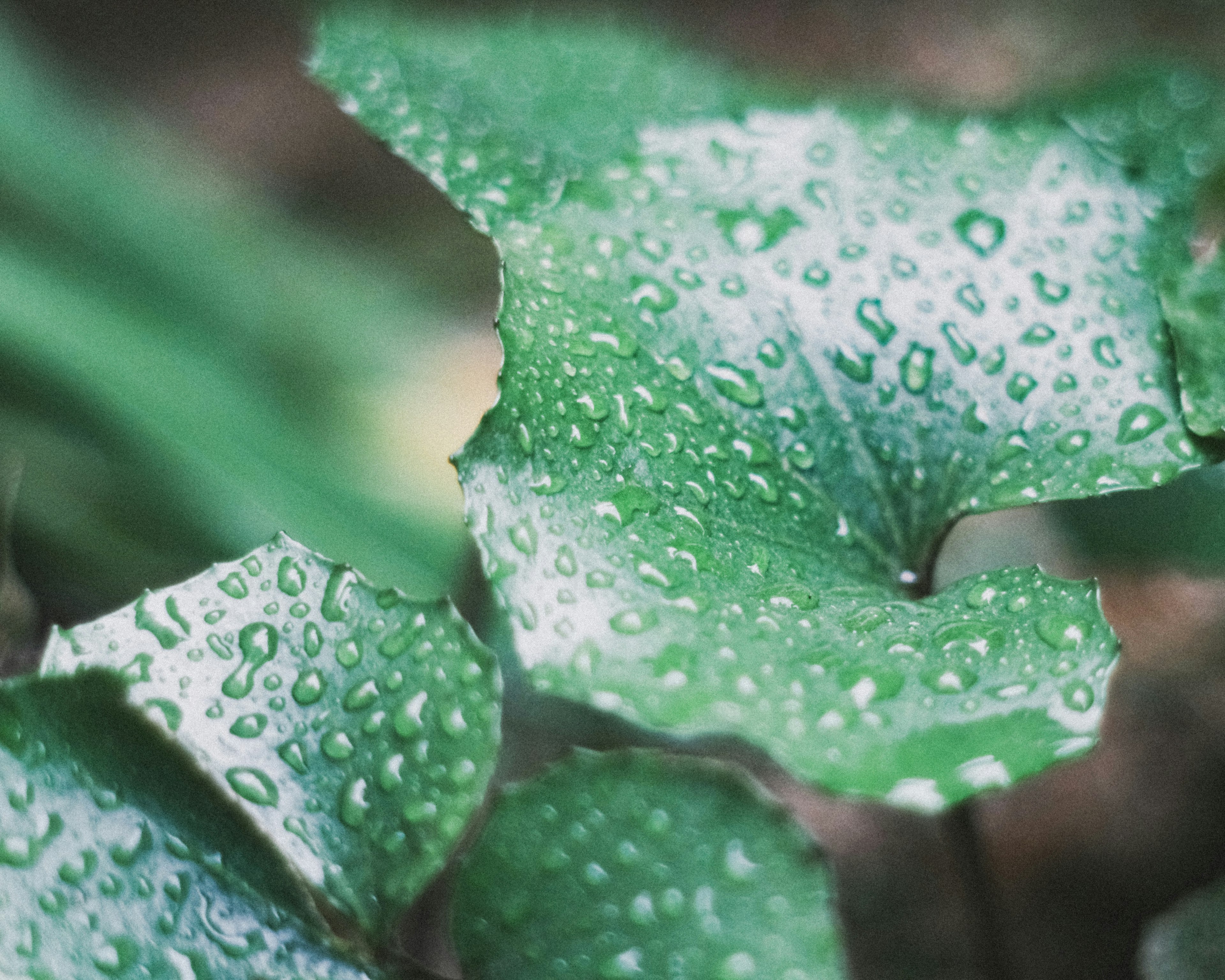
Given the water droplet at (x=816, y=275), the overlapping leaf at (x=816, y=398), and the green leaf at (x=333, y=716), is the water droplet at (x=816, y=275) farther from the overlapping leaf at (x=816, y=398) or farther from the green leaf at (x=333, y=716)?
the green leaf at (x=333, y=716)

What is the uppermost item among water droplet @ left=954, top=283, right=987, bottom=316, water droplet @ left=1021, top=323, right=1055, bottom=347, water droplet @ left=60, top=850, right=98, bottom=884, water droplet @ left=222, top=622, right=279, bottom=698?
water droplet @ left=954, top=283, right=987, bottom=316

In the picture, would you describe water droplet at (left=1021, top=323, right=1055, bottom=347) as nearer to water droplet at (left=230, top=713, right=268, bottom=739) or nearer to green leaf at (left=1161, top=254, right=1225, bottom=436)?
green leaf at (left=1161, top=254, right=1225, bottom=436)

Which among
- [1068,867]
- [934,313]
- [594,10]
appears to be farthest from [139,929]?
[594,10]

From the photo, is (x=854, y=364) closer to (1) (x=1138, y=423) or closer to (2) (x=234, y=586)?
(1) (x=1138, y=423)

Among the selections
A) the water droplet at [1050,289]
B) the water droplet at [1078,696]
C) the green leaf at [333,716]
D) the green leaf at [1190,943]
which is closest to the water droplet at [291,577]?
the green leaf at [333,716]

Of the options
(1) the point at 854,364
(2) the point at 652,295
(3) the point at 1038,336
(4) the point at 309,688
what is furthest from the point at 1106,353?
(4) the point at 309,688

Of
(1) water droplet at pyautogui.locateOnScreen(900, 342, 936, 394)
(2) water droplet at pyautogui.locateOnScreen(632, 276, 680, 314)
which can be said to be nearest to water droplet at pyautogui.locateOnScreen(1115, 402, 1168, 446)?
(1) water droplet at pyautogui.locateOnScreen(900, 342, 936, 394)

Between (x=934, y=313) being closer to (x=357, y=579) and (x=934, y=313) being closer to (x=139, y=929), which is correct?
(x=357, y=579)
